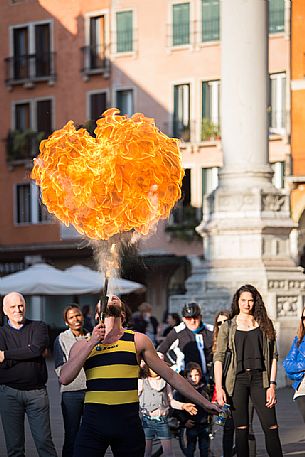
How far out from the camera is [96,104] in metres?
48.9

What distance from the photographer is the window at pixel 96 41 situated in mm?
48875

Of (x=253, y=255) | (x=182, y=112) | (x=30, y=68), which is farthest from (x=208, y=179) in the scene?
(x=253, y=255)

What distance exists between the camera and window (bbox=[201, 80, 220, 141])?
45.5 m

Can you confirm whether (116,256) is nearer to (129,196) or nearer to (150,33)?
(129,196)

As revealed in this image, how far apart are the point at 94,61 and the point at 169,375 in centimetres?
4103

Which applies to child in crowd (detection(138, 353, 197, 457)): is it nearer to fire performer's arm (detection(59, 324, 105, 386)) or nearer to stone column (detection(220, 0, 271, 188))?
fire performer's arm (detection(59, 324, 105, 386))

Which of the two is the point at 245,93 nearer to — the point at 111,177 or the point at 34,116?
the point at 111,177

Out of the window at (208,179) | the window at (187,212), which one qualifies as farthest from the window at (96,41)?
the window at (208,179)

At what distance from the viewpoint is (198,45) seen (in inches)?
1834

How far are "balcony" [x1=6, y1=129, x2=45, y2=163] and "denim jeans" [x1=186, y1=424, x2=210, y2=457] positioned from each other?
37.1 metres

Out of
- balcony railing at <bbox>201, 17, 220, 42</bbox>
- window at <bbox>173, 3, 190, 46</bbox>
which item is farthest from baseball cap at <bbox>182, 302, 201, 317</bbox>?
window at <bbox>173, 3, 190, 46</bbox>

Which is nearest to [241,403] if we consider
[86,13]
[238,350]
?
[238,350]

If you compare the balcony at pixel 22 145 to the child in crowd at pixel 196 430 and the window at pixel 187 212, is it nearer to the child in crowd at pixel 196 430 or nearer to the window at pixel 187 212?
the window at pixel 187 212

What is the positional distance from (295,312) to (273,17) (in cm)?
2531
